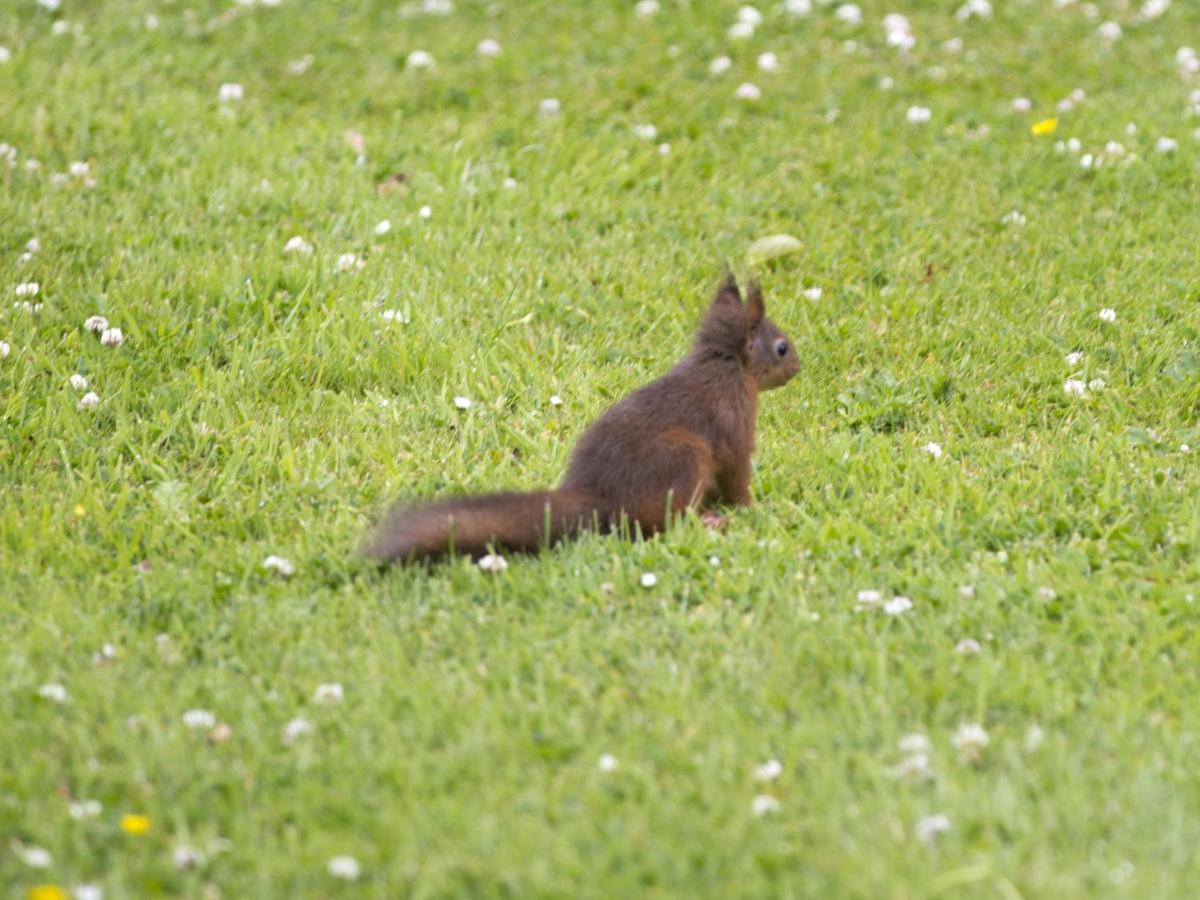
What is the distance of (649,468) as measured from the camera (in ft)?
14.8

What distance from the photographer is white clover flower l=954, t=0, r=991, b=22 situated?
9.37 meters

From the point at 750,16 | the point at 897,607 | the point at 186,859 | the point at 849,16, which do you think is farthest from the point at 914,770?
the point at 849,16

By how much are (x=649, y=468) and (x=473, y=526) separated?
58cm

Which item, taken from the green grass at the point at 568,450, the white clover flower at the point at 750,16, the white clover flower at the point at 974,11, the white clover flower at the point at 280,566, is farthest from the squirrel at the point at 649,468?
the white clover flower at the point at 974,11

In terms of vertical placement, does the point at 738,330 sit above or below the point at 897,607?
above

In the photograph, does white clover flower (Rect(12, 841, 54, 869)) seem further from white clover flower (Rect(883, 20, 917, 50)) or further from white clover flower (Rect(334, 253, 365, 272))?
white clover flower (Rect(883, 20, 917, 50))

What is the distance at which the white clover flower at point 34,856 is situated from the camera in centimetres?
305

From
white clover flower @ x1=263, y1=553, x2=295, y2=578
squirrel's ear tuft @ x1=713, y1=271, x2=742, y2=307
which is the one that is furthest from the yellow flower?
squirrel's ear tuft @ x1=713, y1=271, x2=742, y2=307

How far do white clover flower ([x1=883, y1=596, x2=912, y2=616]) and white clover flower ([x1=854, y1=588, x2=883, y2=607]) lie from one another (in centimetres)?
3

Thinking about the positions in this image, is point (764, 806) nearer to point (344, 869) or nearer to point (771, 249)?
point (344, 869)

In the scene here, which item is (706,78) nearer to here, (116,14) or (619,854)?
(116,14)

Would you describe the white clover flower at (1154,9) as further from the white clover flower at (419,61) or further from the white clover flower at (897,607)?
the white clover flower at (897,607)

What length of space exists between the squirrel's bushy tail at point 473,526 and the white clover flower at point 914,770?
Result: 1374mm

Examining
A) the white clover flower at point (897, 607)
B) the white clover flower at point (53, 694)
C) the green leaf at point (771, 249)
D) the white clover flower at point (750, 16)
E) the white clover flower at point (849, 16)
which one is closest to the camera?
the white clover flower at point (53, 694)
